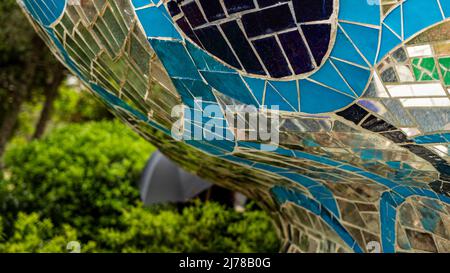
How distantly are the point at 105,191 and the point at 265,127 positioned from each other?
5.11 metres

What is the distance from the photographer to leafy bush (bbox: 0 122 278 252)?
19.0ft

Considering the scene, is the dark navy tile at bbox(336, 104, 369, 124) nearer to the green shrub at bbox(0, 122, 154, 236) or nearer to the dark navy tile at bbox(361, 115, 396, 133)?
the dark navy tile at bbox(361, 115, 396, 133)

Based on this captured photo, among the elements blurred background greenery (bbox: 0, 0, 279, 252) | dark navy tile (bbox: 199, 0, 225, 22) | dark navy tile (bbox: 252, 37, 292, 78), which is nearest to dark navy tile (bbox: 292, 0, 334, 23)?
dark navy tile (bbox: 252, 37, 292, 78)

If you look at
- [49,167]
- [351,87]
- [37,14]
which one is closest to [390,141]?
[351,87]

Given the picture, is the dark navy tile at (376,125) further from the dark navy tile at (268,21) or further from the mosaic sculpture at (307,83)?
the dark navy tile at (268,21)

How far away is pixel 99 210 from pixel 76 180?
496 mm

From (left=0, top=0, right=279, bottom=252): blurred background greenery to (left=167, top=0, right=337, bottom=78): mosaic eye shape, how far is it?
340 centimetres

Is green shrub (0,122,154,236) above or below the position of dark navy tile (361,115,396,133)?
above

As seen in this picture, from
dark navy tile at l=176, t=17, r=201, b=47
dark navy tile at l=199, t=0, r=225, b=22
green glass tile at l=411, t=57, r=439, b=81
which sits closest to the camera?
green glass tile at l=411, t=57, r=439, b=81

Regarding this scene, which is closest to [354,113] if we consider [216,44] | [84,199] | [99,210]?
[216,44]

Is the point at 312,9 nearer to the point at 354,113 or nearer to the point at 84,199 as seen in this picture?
the point at 354,113

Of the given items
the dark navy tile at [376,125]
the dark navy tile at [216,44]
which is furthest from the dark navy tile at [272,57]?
the dark navy tile at [376,125]

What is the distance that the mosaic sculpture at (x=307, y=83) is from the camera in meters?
2.00
